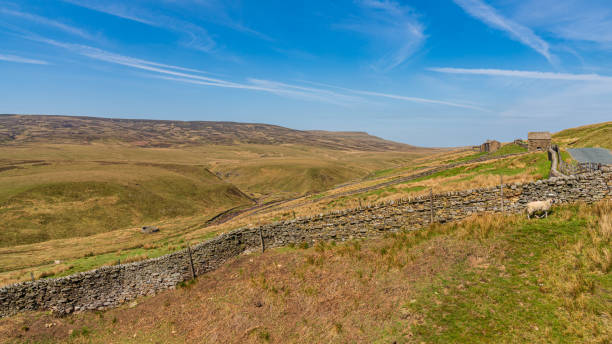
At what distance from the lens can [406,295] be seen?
1009 centimetres

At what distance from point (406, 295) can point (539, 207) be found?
7955 mm

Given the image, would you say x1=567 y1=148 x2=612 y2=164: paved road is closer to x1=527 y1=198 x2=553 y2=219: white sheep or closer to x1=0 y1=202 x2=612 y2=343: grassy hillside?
x1=527 y1=198 x2=553 y2=219: white sheep

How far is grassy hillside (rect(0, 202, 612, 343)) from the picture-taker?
791 cm

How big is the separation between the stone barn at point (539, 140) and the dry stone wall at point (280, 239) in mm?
40365

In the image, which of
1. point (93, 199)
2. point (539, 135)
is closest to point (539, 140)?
point (539, 135)

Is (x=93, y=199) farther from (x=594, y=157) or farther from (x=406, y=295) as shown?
A: (x=594, y=157)

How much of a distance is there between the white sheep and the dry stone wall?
3.48ft

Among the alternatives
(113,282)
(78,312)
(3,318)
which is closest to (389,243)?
(113,282)

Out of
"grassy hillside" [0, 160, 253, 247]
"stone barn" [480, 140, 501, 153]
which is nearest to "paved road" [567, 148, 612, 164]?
"stone barn" [480, 140, 501, 153]

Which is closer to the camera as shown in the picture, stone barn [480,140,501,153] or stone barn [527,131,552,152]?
stone barn [527,131,552,152]

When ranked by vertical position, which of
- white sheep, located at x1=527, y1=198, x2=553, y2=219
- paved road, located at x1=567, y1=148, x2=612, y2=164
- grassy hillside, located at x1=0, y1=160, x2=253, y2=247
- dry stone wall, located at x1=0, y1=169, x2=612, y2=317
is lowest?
grassy hillside, located at x1=0, y1=160, x2=253, y2=247

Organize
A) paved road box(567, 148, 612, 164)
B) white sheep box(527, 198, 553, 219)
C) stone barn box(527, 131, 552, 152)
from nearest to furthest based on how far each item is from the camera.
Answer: white sheep box(527, 198, 553, 219) < paved road box(567, 148, 612, 164) < stone barn box(527, 131, 552, 152)

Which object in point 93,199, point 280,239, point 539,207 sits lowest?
point 93,199

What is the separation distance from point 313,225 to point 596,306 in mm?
13385
